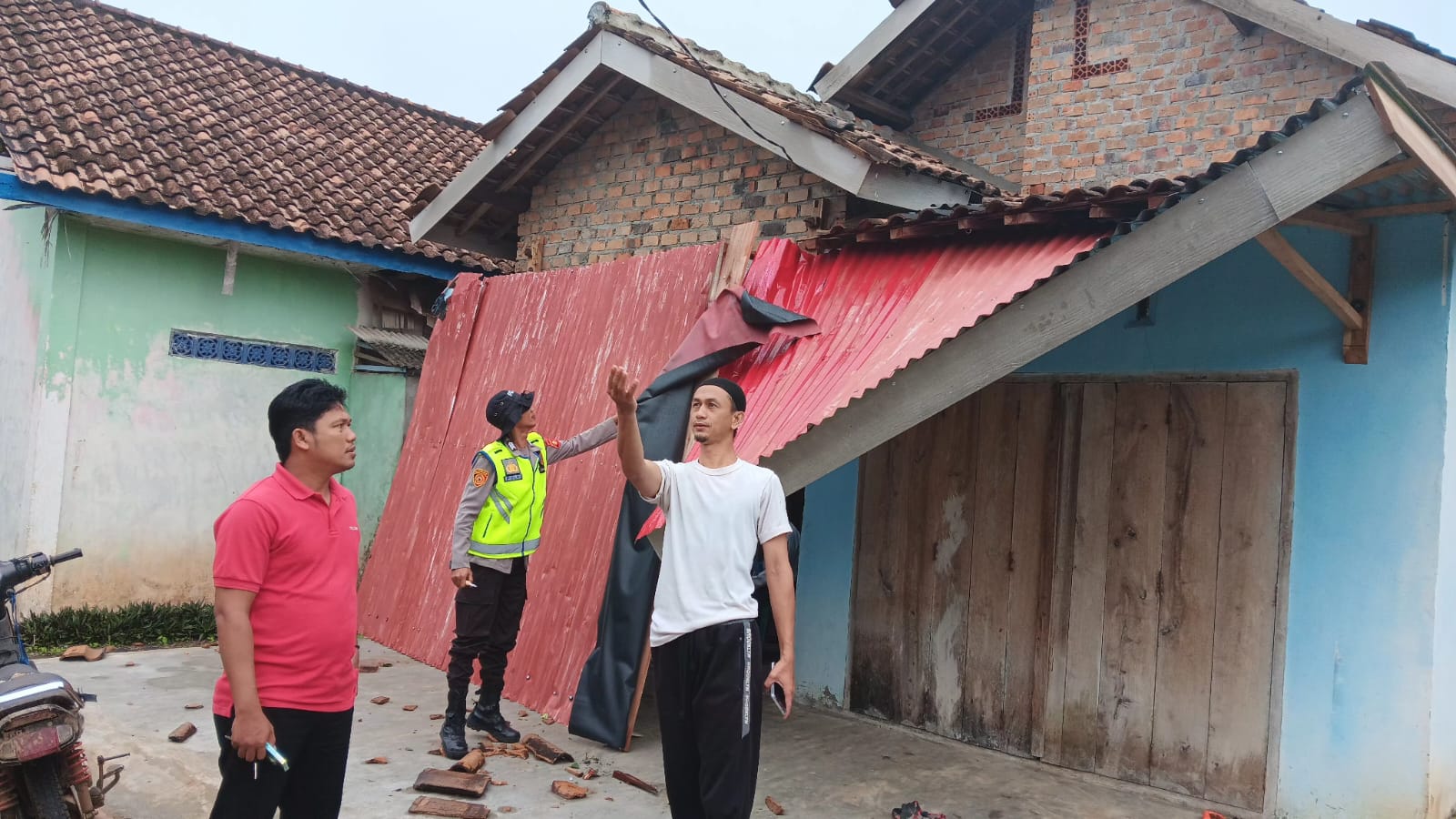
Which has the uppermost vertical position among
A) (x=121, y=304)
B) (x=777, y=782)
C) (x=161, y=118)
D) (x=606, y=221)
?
(x=161, y=118)

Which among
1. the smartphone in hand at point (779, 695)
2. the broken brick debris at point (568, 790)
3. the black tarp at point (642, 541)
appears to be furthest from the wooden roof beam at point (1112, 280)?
the broken brick debris at point (568, 790)

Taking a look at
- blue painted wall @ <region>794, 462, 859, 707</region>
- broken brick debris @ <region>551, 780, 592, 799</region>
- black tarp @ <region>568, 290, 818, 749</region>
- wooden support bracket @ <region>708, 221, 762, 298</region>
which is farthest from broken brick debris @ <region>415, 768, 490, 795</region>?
wooden support bracket @ <region>708, 221, 762, 298</region>

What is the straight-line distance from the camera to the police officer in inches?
214

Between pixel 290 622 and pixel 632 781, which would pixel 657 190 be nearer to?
pixel 632 781

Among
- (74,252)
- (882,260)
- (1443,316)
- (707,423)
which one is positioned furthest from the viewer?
(74,252)

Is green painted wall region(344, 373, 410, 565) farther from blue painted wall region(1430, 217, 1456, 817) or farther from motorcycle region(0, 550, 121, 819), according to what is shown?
blue painted wall region(1430, 217, 1456, 817)

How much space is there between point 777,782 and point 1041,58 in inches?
222

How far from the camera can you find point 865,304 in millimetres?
5363

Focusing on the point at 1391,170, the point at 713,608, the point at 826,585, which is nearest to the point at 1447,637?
the point at 1391,170

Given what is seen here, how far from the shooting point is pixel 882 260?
5.66 m

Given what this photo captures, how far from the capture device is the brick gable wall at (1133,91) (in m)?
6.95

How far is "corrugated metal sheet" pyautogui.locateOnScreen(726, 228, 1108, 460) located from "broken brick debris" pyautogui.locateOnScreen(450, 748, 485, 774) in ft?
6.76

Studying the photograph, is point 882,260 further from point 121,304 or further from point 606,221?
point 121,304

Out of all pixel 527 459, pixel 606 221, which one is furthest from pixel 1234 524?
pixel 606 221
